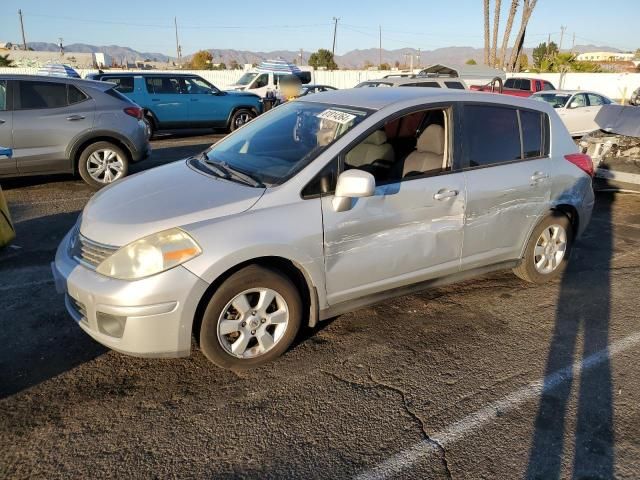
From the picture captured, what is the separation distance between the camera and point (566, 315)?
13.6 ft

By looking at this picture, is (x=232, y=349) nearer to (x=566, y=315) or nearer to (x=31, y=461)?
(x=31, y=461)

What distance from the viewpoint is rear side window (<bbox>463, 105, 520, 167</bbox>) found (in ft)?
13.1

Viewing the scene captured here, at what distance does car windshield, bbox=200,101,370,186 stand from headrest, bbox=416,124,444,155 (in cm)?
62

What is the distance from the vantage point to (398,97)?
153 inches

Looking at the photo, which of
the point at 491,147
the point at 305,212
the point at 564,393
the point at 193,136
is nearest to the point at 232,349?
the point at 305,212

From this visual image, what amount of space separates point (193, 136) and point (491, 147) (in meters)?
12.9

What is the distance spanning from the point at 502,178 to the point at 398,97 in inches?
41.5

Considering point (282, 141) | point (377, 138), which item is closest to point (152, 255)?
point (282, 141)

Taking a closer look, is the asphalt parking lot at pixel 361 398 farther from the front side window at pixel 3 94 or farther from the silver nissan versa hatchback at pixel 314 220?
the front side window at pixel 3 94

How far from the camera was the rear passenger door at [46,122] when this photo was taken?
24.3 ft

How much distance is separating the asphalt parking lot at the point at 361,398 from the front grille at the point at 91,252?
70cm

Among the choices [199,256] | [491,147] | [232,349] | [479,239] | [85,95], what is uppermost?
[85,95]

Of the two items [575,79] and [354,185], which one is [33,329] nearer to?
[354,185]

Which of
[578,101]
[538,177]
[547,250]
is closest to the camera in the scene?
[538,177]
